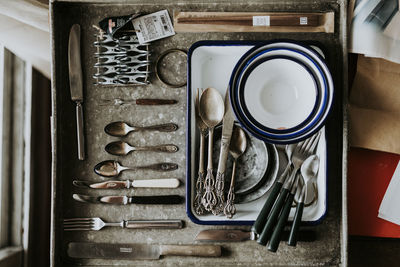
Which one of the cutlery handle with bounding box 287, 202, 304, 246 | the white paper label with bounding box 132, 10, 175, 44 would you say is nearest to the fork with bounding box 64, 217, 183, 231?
the cutlery handle with bounding box 287, 202, 304, 246

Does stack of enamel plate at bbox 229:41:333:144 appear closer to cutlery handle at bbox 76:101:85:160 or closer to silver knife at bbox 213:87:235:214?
silver knife at bbox 213:87:235:214

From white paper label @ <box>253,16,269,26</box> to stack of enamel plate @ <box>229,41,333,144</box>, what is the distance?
0.09 m

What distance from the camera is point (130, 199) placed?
730 mm

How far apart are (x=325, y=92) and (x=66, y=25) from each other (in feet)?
1.69

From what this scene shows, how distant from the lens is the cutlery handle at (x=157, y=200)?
72 centimetres

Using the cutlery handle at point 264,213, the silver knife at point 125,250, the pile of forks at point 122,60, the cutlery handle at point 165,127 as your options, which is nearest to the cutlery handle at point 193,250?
the silver knife at point 125,250

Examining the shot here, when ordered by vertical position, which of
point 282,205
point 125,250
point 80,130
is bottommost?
point 125,250

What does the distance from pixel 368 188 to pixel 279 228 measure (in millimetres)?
315

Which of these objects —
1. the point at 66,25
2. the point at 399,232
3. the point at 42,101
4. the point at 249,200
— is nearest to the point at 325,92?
the point at 249,200

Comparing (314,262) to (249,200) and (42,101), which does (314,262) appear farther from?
(42,101)

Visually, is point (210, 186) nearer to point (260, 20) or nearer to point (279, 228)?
point (279, 228)

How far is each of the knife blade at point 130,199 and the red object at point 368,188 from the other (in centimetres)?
40

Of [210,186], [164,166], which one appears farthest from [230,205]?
[164,166]

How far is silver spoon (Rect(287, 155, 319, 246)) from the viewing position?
2.15 ft
